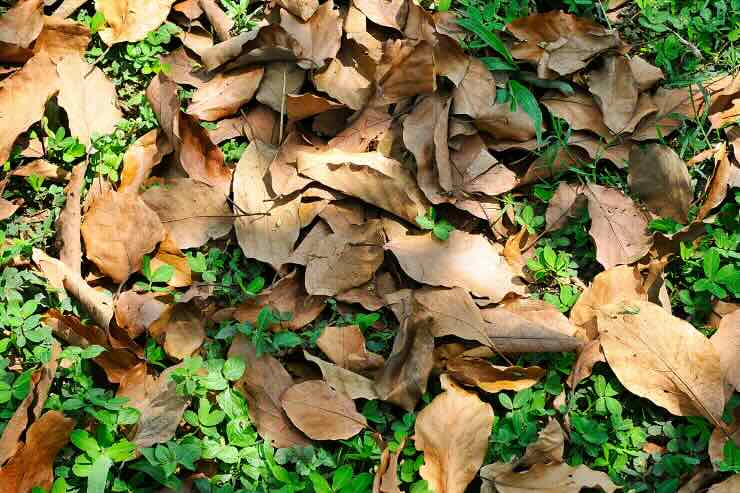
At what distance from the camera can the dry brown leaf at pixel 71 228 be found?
7.28ft

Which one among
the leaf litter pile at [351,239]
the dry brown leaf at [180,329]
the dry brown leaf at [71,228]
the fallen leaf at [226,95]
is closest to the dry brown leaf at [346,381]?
the leaf litter pile at [351,239]

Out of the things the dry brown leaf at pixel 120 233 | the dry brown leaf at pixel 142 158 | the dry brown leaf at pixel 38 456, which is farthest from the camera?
the dry brown leaf at pixel 142 158

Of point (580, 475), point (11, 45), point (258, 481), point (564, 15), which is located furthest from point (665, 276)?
point (11, 45)

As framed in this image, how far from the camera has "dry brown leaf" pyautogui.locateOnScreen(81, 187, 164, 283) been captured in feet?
7.27

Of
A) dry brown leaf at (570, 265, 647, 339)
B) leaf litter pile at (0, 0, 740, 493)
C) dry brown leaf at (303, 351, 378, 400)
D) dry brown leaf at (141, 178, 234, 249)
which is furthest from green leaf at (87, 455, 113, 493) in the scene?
dry brown leaf at (570, 265, 647, 339)

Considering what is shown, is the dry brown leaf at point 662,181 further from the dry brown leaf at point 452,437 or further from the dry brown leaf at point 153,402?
the dry brown leaf at point 153,402

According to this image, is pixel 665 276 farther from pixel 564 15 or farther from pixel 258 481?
pixel 258 481

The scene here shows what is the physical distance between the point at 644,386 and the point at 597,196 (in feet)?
1.86

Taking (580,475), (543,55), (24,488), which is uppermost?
(543,55)

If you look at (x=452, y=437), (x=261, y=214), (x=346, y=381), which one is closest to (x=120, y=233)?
(x=261, y=214)

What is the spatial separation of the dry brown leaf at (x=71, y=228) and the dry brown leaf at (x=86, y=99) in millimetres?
181

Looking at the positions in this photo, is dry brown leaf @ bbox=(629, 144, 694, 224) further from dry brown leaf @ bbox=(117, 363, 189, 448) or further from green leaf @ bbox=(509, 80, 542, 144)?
dry brown leaf @ bbox=(117, 363, 189, 448)

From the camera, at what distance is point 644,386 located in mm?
2025

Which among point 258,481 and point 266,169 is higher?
point 266,169
